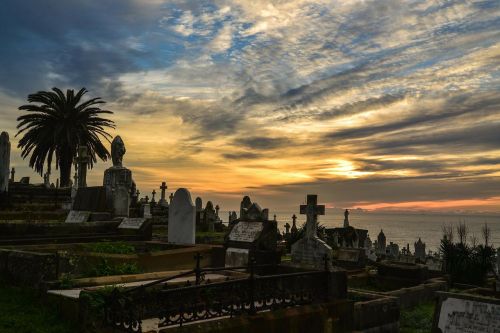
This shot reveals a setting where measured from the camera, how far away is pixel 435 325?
27.5 ft

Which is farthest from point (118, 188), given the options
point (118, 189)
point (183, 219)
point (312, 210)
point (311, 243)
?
point (311, 243)

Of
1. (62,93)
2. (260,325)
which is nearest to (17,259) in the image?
(260,325)

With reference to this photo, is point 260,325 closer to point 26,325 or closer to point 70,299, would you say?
point 70,299

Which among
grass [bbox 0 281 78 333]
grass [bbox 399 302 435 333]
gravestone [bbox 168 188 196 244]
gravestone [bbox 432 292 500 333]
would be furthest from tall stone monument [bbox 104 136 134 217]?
gravestone [bbox 432 292 500 333]

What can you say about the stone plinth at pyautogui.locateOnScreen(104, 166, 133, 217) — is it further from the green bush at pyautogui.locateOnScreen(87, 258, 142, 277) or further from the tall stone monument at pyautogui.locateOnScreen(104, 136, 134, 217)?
the green bush at pyautogui.locateOnScreen(87, 258, 142, 277)

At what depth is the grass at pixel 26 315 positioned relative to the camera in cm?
648

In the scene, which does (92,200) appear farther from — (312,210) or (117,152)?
(312,210)

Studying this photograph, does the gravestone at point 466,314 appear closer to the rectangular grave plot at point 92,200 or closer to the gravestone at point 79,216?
the gravestone at point 79,216

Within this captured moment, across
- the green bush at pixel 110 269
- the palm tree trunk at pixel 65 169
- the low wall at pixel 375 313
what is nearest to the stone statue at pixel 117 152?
the green bush at pixel 110 269

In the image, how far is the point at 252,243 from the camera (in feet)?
41.8

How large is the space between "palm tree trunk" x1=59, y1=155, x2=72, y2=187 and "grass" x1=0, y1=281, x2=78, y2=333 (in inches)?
1187

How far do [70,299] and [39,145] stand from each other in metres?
31.7

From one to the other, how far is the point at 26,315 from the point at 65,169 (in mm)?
32333

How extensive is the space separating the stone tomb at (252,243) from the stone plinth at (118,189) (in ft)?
23.3
